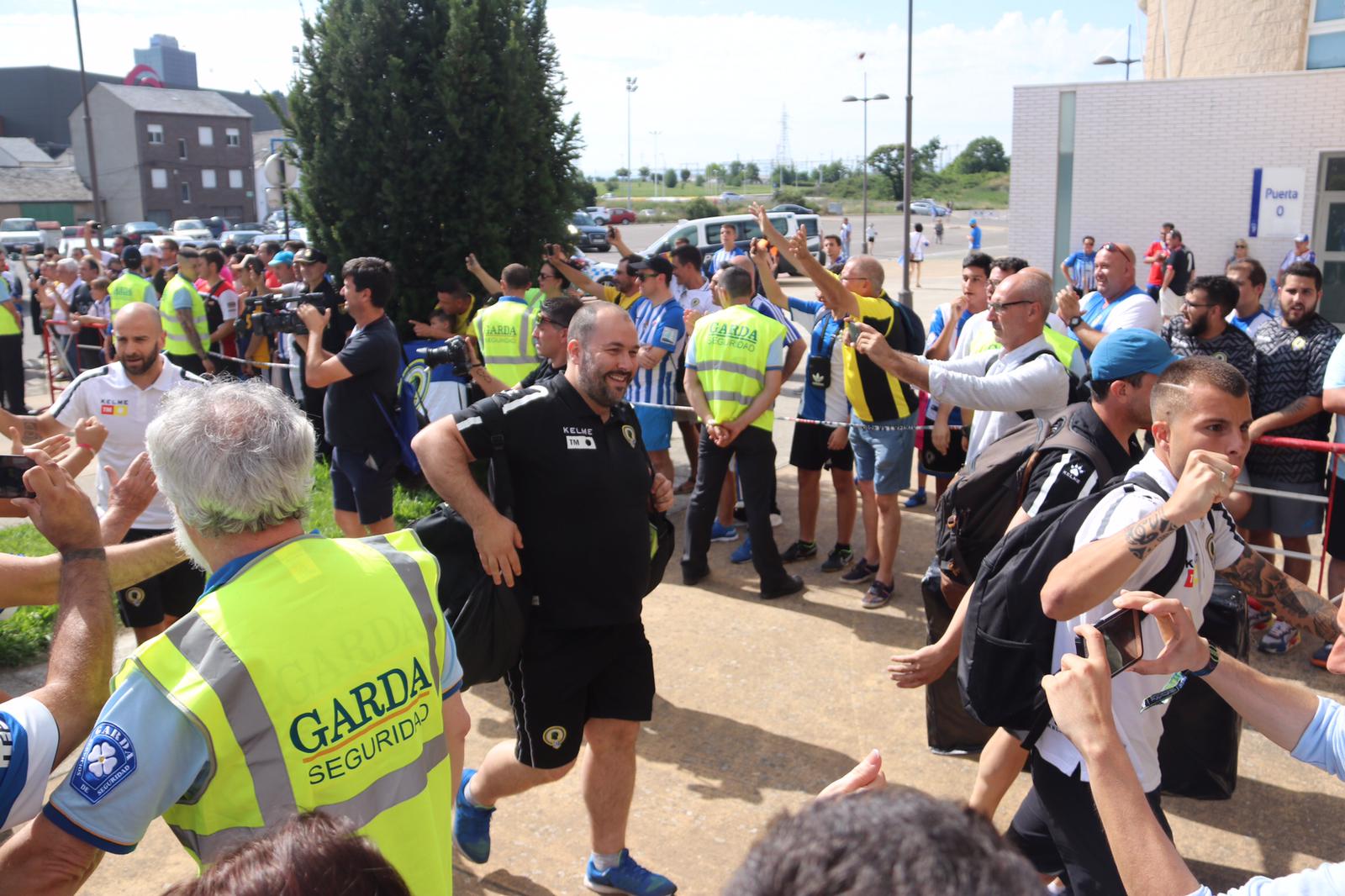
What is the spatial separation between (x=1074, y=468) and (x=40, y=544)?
287 inches

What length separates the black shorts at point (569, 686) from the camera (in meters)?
3.66

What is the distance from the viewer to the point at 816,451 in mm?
7125

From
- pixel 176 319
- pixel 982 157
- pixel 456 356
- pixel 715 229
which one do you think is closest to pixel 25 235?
pixel 715 229

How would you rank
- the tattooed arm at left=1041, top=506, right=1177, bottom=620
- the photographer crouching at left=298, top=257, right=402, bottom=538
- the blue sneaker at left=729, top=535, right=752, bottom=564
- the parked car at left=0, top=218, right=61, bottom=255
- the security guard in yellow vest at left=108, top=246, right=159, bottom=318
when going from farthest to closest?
the parked car at left=0, top=218, right=61, bottom=255
the security guard in yellow vest at left=108, top=246, right=159, bottom=318
the blue sneaker at left=729, top=535, right=752, bottom=564
the photographer crouching at left=298, top=257, right=402, bottom=538
the tattooed arm at left=1041, top=506, right=1177, bottom=620

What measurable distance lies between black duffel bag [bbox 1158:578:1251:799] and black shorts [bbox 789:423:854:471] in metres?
3.38

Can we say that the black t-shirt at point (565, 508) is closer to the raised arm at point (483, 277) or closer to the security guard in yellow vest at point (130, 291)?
the raised arm at point (483, 277)

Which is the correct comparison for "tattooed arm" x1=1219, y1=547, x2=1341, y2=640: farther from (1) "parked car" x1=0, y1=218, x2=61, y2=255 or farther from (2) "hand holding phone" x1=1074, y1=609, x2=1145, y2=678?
(1) "parked car" x1=0, y1=218, x2=61, y2=255

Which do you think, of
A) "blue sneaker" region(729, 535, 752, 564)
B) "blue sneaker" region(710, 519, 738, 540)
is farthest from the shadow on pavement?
"blue sneaker" region(710, 519, 738, 540)

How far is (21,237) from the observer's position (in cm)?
4088

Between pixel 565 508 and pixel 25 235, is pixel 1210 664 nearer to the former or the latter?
pixel 565 508

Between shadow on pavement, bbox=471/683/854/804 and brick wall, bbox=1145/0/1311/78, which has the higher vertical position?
brick wall, bbox=1145/0/1311/78

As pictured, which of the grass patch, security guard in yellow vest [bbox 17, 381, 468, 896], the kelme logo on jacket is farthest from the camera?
the grass patch

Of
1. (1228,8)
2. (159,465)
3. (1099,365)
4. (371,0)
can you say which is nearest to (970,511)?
(1099,365)

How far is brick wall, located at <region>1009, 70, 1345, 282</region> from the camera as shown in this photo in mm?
15852
